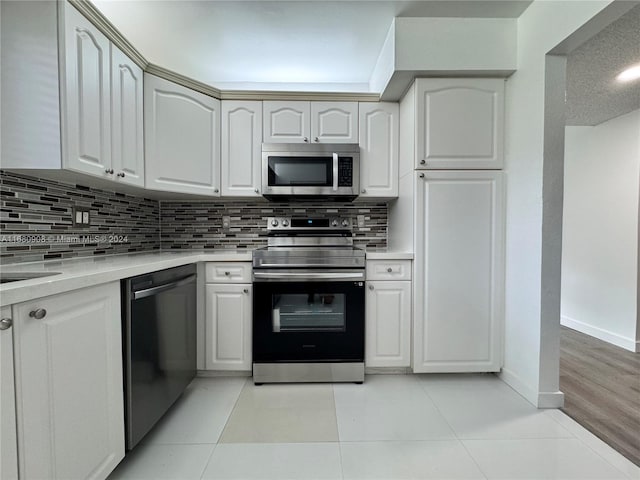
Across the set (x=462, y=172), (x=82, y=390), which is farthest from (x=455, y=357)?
(x=82, y=390)

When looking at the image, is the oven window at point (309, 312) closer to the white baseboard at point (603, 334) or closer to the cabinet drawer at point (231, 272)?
the cabinet drawer at point (231, 272)

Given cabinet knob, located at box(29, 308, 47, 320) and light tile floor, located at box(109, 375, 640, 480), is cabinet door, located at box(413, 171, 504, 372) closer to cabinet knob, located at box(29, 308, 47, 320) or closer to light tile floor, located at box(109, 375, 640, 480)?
light tile floor, located at box(109, 375, 640, 480)

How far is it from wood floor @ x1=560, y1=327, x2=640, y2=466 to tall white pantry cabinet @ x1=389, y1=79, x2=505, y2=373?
0.46 metres

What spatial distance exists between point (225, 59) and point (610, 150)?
139 inches

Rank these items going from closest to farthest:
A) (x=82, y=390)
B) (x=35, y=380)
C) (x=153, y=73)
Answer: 1. (x=35, y=380)
2. (x=82, y=390)
3. (x=153, y=73)

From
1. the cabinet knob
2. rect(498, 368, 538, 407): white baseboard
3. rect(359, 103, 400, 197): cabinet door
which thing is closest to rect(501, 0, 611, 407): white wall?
rect(498, 368, 538, 407): white baseboard

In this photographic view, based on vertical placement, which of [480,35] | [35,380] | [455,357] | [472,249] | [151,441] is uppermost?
[480,35]

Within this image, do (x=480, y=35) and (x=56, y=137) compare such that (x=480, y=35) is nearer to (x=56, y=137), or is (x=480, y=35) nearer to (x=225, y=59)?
(x=225, y=59)

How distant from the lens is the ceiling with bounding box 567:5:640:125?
1773 millimetres

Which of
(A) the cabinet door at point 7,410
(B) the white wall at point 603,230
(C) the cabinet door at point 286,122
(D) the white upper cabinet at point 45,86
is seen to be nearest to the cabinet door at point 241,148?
(C) the cabinet door at point 286,122

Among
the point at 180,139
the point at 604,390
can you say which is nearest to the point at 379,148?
the point at 180,139

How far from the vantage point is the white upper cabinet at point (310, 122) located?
2.37m

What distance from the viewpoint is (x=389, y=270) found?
212 centimetres

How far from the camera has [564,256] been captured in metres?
3.45
